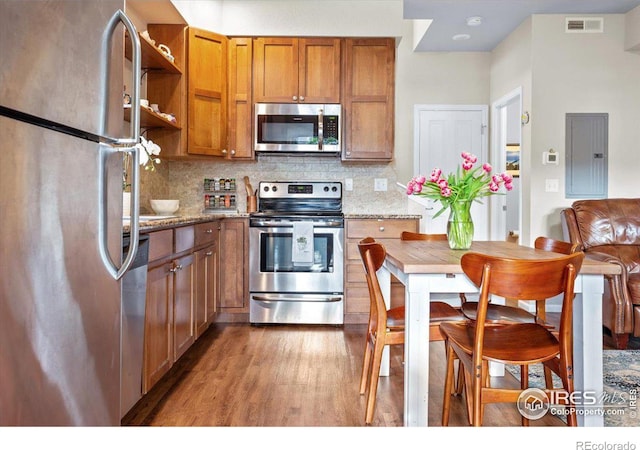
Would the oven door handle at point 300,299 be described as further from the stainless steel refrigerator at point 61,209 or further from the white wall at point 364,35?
the stainless steel refrigerator at point 61,209

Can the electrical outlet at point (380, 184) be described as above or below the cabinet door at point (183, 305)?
above

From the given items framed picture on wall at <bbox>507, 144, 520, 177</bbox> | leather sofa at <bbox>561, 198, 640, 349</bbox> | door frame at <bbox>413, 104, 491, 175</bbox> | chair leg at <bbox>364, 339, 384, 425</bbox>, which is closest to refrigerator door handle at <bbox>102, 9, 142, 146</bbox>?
chair leg at <bbox>364, 339, 384, 425</bbox>

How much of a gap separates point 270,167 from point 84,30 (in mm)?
2985

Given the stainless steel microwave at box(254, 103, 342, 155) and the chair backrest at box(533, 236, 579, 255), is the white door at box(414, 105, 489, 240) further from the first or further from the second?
the chair backrest at box(533, 236, 579, 255)

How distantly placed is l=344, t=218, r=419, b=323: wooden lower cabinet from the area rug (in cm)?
132

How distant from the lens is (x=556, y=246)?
6.70 ft

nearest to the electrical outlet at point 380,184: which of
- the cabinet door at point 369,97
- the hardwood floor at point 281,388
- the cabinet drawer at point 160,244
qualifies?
the cabinet door at point 369,97

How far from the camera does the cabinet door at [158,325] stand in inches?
77.3

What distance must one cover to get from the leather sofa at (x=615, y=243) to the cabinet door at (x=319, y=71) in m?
2.25

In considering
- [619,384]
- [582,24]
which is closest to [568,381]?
[619,384]

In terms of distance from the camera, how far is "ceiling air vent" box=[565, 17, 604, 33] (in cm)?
390

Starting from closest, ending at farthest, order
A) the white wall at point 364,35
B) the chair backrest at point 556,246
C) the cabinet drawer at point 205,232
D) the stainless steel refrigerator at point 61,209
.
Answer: the stainless steel refrigerator at point 61,209, the chair backrest at point 556,246, the cabinet drawer at point 205,232, the white wall at point 364,35

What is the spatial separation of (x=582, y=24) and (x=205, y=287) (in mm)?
4112
